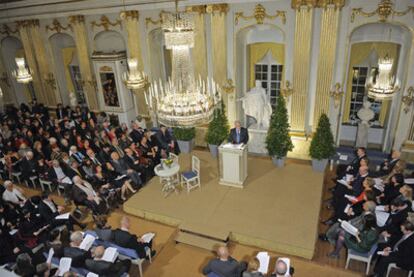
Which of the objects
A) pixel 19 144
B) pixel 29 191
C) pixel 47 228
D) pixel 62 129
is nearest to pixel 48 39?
pixel 62 129

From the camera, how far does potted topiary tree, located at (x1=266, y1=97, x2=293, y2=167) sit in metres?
8.73

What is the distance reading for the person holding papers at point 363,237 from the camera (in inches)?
210

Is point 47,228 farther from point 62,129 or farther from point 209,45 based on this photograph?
point 209,45

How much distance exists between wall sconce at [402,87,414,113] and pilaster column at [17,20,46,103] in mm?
12930

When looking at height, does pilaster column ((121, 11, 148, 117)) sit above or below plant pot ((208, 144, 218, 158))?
above

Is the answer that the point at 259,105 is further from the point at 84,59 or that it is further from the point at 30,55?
the point at 30,55

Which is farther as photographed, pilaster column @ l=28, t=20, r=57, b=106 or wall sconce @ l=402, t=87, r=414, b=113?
pilaster column @ l=28, t=20, r=57, b=106

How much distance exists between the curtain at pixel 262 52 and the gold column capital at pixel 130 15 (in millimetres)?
3865

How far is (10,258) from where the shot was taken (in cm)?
584

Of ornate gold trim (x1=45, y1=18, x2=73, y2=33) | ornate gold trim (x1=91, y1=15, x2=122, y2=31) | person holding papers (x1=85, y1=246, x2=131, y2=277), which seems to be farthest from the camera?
ornate gold trim (x1=45, y1=18, x2=73, y2=33)

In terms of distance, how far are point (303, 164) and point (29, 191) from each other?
7.65 m

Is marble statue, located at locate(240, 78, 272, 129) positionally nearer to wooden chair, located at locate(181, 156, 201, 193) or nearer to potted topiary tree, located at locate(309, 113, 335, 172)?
potted topiary tree, located at locate(309, 113, 335, 172)

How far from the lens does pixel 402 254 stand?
203 inches

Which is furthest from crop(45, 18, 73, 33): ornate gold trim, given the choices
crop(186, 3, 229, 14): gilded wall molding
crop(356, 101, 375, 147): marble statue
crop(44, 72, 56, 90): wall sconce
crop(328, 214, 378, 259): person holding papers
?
crop(328, 214, 378, 259): person holding papers
